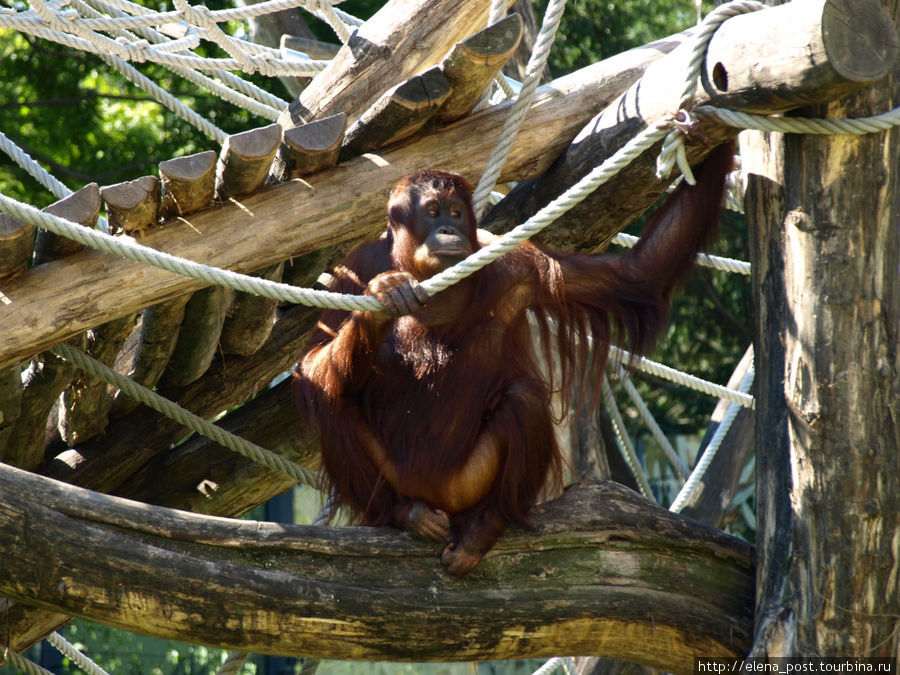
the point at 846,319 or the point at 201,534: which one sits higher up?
the point at 846,319

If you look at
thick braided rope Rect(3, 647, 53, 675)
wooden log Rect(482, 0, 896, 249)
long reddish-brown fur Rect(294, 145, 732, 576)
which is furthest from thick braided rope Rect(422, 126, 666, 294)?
thick braided rope Rect(3, 647, 53, 675)

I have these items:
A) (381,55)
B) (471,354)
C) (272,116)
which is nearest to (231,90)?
(272,116)

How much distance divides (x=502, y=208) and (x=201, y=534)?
1.78 meters

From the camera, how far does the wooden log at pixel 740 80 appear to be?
97.6 inches

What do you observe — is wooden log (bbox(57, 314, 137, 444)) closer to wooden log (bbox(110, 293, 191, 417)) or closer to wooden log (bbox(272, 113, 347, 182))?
wooden log (bbox(110, 293, 191, 417))

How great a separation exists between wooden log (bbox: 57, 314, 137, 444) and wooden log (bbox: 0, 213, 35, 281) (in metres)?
0.47

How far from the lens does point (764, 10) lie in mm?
2717

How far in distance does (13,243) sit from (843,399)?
2.18m

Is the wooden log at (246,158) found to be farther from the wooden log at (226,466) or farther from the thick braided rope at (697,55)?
the thick braided rope at (697,55)

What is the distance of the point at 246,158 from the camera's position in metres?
3.15

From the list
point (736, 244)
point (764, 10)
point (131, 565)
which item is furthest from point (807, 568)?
point (736, 244)

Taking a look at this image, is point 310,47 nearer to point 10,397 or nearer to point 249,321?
point 249,321

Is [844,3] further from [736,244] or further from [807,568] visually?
[736,244]

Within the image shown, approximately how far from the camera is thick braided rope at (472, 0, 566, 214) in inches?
128
